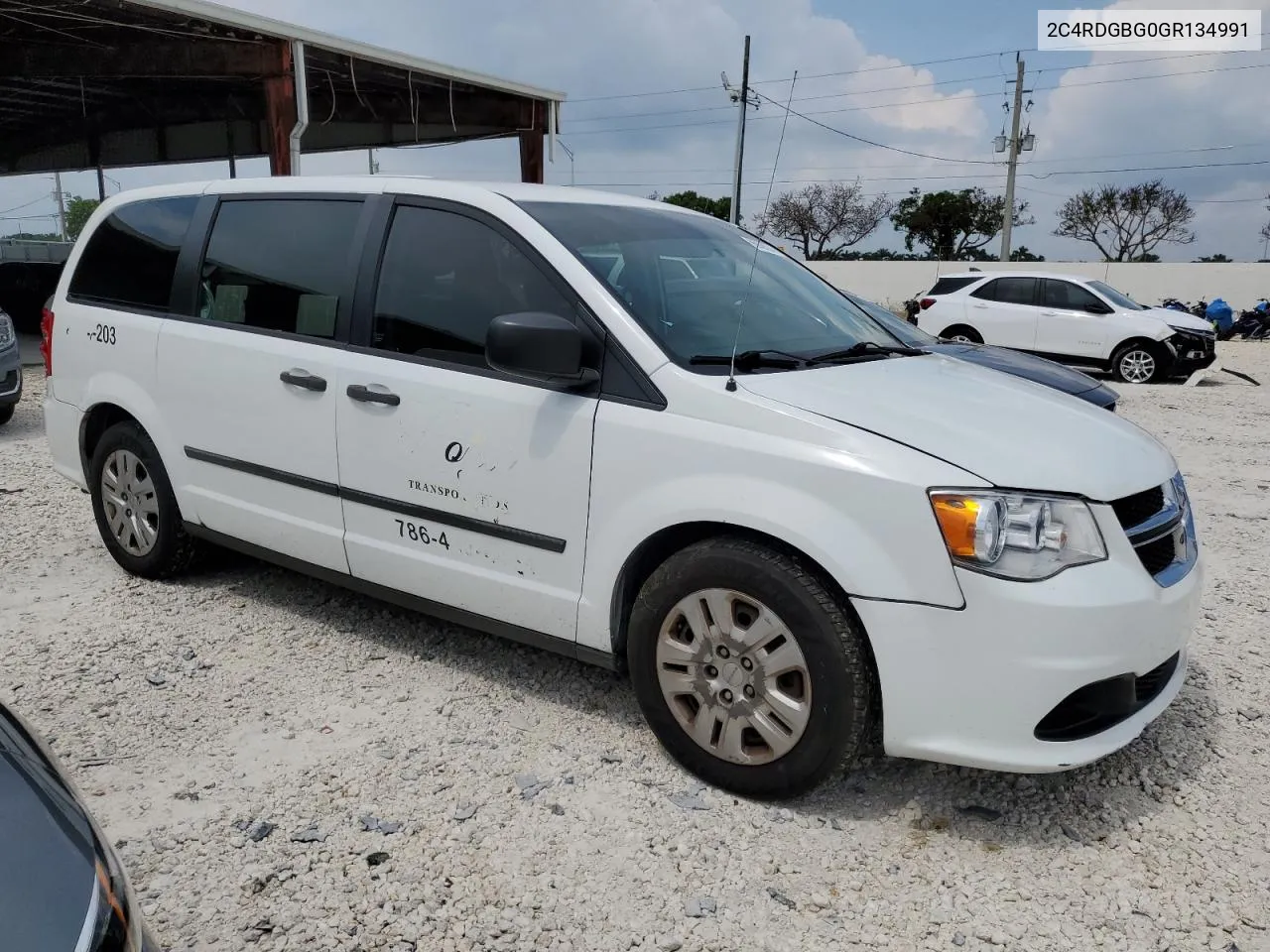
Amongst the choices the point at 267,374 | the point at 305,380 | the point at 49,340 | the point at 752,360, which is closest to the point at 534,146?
the point at 49,340

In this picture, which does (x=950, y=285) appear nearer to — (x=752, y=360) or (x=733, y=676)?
(x=752, y=360)

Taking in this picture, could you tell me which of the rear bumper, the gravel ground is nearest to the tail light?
the gravel ground

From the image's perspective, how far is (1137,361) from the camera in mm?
13781

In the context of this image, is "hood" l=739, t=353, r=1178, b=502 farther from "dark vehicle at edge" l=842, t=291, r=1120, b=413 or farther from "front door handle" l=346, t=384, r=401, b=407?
"dark vehicle at edge" l=842, t=291, r=1120, b=413

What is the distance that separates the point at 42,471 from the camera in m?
7.12

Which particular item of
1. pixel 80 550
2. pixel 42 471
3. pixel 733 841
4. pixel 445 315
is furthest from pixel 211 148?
pixel 733 841

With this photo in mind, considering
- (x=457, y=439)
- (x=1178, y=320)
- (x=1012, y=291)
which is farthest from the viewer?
(x=1012, y=291)

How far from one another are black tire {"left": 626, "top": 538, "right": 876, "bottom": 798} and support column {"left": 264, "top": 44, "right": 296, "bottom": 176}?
37.5 feet

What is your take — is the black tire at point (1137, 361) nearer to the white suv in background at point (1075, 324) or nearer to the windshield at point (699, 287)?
the white suv in background at point (1075, 324)

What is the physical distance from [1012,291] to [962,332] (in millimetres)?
918

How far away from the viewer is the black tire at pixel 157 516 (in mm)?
4289

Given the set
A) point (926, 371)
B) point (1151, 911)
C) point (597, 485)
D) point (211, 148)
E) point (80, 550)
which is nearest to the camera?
point (1151, 911)

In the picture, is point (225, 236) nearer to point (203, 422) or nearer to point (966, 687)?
point (203, 422)

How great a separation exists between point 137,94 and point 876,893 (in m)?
20.1
